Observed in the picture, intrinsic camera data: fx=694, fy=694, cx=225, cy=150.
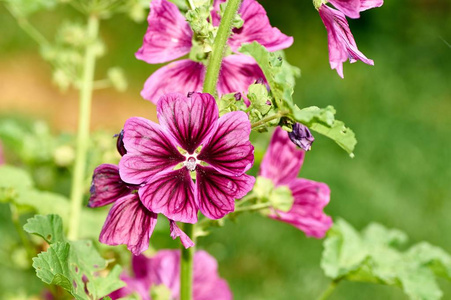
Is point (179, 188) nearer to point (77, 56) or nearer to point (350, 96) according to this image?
point (77, 56)

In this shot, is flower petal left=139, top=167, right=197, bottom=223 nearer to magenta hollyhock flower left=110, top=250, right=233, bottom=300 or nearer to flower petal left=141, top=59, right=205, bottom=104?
flower petal left=141, top=59, right=205, bottom=104

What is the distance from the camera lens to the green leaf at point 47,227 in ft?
3.22

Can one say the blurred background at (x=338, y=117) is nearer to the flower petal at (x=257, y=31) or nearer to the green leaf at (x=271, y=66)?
the flower petal at (x=257, y=31)

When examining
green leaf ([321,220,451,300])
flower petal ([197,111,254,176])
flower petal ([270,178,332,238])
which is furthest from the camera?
green leaf ([321,220,451,300])

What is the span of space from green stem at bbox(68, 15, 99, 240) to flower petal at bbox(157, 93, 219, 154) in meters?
0.60

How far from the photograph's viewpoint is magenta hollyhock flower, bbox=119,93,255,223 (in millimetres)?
834

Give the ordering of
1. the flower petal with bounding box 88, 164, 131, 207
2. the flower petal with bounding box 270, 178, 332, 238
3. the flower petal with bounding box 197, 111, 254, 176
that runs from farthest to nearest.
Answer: the flower petal with bounding box 270, 178, 332, 238 < the flower petal with bounding box 88, 164, 131, 207 < the flower petal with bounding box 197, 111, 254, 176

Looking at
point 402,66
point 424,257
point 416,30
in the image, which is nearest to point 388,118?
point 402,66

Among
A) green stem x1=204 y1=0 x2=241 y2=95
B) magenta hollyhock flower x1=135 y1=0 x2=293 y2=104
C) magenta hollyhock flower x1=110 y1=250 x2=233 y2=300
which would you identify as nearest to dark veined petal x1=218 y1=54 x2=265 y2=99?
magenta hollyhock flower x1=135 y1=0 x2=293 y2=104

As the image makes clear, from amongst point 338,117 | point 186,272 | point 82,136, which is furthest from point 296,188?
point 338,117

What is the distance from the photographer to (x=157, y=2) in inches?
38.6

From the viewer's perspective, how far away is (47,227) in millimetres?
1003

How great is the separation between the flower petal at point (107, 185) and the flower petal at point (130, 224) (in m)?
0.04

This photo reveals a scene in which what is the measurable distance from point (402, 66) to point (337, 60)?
16.6 feet
